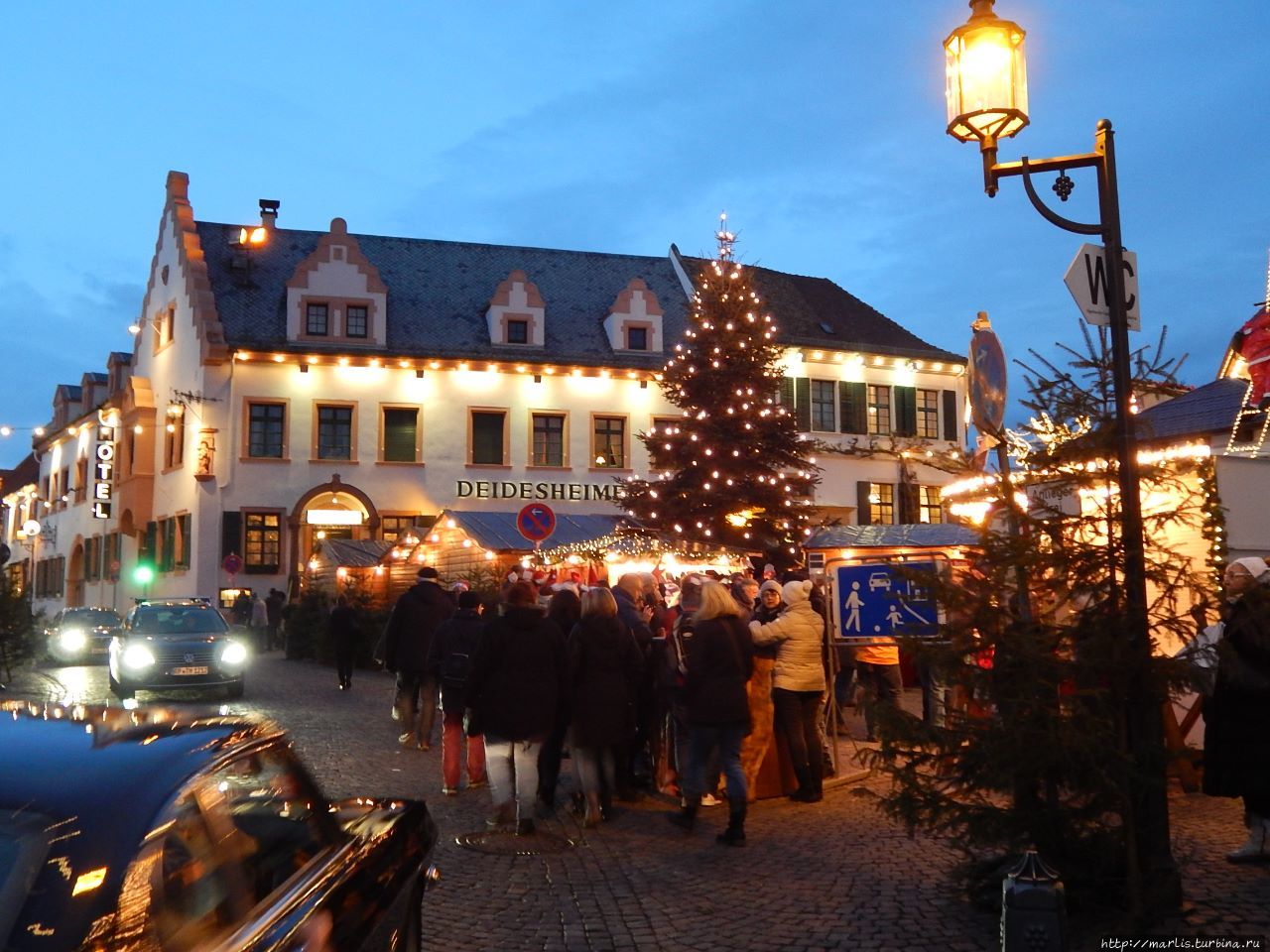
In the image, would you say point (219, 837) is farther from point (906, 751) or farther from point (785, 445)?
point (785, 445)

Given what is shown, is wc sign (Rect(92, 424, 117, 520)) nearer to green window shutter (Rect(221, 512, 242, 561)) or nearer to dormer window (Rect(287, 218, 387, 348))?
green window shutter (Rect(221, 512, 242, 561))

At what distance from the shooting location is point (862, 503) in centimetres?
4188

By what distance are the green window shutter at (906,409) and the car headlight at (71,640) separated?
25.9 m

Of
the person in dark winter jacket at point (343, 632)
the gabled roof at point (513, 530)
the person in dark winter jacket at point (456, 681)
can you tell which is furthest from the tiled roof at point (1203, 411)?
the gabled roof at point (513, 530)

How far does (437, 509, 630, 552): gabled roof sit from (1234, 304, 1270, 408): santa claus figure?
589 inches

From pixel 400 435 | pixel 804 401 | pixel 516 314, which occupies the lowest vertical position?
pixel 400 435

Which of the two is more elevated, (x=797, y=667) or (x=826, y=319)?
(x=826, y=319)

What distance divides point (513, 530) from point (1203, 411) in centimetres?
1709

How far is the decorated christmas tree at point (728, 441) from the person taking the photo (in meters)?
27.5

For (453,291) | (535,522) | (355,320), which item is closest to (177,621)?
(535,522)

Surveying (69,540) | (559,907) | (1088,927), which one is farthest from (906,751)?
(69,540)

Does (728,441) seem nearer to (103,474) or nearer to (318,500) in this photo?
(318,500)

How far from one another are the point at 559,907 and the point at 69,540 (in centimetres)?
5288

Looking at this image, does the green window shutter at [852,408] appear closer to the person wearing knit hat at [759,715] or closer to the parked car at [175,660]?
the parked car at [175,660]
